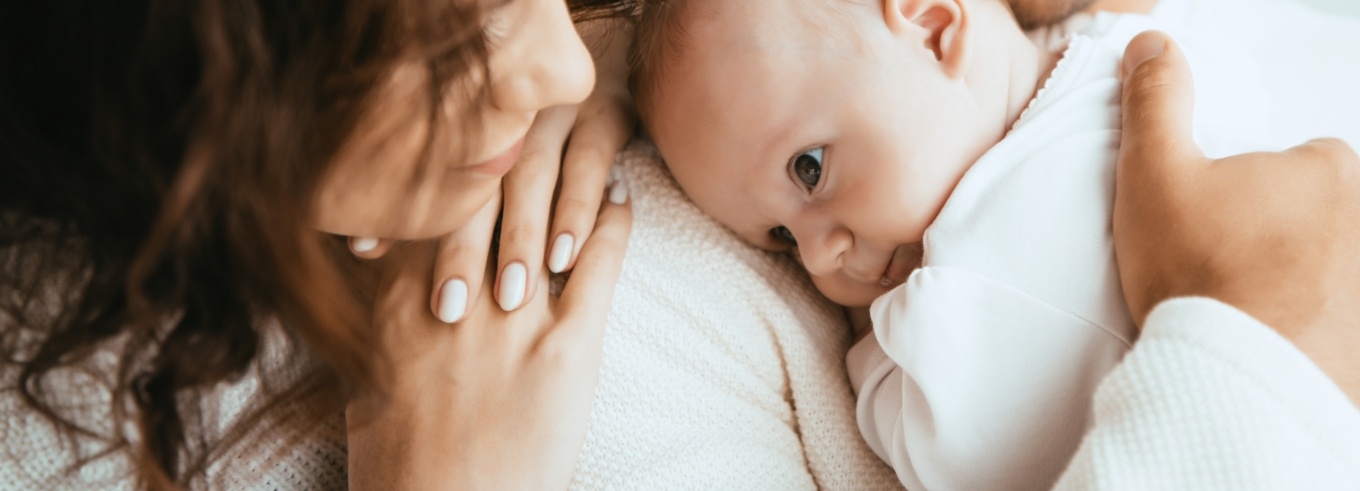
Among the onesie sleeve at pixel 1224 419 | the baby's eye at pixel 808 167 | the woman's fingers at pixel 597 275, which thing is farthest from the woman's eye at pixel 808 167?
the onesie sleeve at pixel 1224 419

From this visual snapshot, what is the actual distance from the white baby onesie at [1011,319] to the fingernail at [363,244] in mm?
573

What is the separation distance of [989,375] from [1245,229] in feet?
0.94

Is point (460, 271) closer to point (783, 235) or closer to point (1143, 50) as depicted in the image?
point (783, 235)

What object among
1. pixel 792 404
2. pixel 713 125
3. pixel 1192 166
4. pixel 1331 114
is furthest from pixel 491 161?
pixel 1331 114

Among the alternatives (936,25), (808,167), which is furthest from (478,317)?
(936,25)

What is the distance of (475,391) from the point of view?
A: 101cm

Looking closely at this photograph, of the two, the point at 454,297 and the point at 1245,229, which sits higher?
the point at 1245,229

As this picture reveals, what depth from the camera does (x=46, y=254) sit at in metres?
0.79

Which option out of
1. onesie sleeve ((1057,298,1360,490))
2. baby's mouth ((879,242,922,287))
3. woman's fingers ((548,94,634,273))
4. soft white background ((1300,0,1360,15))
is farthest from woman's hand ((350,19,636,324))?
soft white background ((1300,0,1360,15))

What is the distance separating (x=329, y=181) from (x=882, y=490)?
0.80m

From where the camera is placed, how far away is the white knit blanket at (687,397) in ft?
3.42

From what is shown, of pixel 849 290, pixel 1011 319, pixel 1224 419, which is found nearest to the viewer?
pixel 1224 419

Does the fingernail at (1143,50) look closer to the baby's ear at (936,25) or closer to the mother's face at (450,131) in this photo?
the baby's ear at (936,25)

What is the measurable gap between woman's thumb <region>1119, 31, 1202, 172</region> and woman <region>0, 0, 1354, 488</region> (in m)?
0.02
